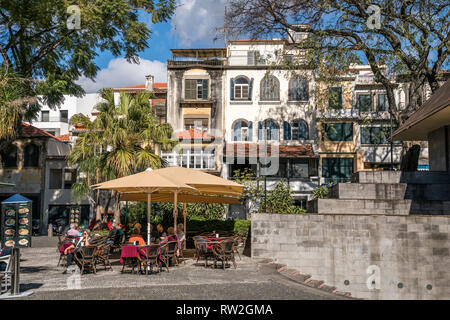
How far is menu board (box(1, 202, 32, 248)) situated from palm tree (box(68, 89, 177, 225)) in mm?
11013

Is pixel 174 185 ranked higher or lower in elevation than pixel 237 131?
lower

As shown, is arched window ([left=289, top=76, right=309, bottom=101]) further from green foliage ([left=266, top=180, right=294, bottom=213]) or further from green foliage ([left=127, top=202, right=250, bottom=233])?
green foliage ([left=127, top=202, right=250, bottom=233])

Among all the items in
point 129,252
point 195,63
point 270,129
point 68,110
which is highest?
point 195,63

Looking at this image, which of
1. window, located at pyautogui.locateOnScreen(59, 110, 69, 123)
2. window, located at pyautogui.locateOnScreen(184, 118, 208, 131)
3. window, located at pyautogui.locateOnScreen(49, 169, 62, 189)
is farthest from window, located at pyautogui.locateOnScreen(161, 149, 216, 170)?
window, located at pyautogui.locateOnScreen(59, 110, 69, 123)

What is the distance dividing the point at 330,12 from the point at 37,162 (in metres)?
27.2

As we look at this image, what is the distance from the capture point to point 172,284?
11.4 meters

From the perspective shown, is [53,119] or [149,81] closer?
[149,81]

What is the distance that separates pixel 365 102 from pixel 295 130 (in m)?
6.35

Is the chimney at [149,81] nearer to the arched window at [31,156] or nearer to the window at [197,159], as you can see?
the window at [197,159]

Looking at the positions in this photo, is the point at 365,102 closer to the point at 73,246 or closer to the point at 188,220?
the point at 188,220

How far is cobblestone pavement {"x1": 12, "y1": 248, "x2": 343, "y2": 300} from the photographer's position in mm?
10062

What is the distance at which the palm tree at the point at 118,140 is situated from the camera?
24312mm

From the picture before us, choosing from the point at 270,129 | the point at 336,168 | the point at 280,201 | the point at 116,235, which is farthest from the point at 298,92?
the point at 116,235
